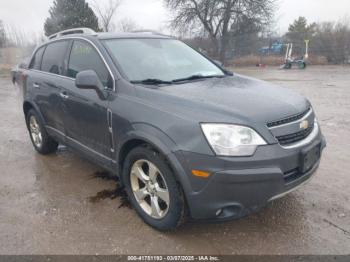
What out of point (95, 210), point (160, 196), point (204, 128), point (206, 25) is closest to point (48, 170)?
point (95, 210)

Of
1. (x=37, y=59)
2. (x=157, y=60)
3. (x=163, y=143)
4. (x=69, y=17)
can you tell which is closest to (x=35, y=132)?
(x=37, y=59)

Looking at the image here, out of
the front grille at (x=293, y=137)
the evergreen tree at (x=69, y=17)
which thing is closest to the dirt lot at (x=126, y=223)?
the front grille at (x=293, y=137)

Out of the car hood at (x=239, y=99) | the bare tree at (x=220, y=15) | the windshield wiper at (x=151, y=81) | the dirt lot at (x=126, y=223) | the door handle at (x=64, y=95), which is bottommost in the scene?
the dirt lot at (x=126, y=223)

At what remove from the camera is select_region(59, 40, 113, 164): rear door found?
11.2ft

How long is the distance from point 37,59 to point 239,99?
3583 millimetres

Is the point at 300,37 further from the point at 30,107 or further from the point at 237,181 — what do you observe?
the point at 237,181

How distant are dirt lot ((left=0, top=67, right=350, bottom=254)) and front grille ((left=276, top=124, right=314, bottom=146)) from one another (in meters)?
0.86

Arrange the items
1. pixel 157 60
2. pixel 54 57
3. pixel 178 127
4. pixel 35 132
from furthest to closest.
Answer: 1. pixel 35 132
2. pixel 54 57
3. pixel 157 60
4. pixel 178 127

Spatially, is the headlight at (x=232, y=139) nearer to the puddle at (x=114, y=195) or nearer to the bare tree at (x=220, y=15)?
the puddle at (x=114, y=195)

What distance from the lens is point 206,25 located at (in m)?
32.7

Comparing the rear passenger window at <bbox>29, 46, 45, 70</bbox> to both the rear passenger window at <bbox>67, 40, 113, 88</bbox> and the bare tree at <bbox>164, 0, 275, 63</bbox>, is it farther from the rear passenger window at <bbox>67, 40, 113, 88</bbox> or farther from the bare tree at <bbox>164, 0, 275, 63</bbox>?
the bare tree at <bbox>164, 0, 275, 63</bbox>

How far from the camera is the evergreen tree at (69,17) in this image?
2964 centimetres

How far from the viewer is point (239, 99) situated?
2.90m

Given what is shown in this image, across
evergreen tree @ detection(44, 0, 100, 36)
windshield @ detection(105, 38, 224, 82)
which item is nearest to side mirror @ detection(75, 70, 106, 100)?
windshield @ detection(105, 38, 224, 82)
